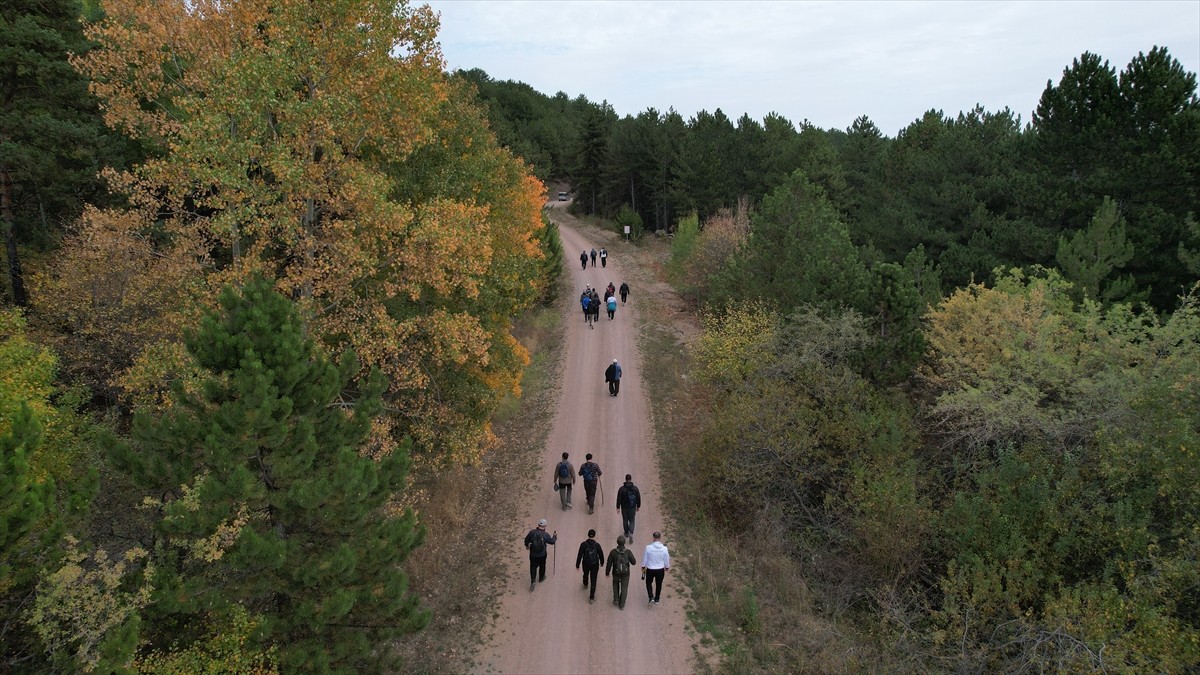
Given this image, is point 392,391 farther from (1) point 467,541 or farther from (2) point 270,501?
(2) point 270,501

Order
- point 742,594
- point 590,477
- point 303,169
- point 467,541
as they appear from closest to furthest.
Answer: point 303,169, point 742,594, point 467,541, point 590,477

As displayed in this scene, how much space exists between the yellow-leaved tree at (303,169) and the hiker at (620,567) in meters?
4.68

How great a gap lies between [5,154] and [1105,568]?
25.1 meters

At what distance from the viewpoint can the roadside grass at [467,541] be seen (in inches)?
472

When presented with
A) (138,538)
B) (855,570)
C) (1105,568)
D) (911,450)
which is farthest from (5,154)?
(1105,568)

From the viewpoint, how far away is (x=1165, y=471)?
10.6 metres

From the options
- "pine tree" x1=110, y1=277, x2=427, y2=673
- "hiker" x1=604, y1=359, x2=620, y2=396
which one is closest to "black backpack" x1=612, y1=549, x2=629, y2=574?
"pine tree" x1=110, y1=277, x2=427, y2=673

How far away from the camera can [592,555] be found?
1262 centimetres

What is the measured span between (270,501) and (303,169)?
6273mm

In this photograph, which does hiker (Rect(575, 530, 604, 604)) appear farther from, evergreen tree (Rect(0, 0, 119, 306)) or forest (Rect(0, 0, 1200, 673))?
evergreen tree (Rect(0, 0, 119, 306))

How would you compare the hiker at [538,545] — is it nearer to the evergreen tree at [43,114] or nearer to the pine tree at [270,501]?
the pine tree at [270,501]

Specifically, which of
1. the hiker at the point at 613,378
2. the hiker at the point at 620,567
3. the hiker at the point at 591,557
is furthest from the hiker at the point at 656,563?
the hiker at the point at 613,378

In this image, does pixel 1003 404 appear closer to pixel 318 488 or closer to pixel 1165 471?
pixel 1165 471

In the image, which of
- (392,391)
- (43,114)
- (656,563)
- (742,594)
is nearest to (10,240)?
(43,114)
